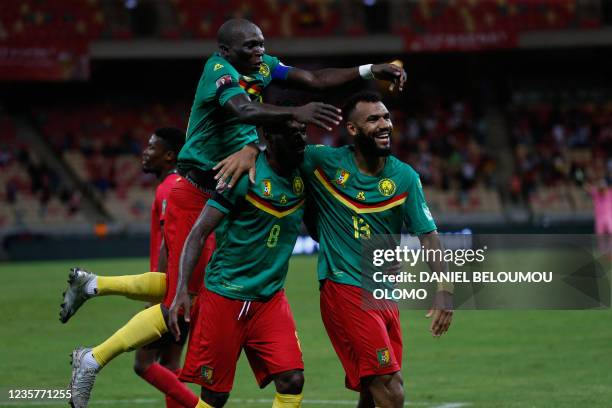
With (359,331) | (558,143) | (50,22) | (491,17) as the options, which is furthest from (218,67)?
(558,143)

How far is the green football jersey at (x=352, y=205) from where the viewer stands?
7.13m

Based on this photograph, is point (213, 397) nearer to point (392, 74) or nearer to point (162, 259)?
point (162, 259)

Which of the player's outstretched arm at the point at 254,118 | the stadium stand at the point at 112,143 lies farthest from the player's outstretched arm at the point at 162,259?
the stadium stand at the point at 112,143

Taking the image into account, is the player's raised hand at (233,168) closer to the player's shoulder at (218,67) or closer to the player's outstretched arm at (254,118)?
the player's outstretched arm at (254,118)

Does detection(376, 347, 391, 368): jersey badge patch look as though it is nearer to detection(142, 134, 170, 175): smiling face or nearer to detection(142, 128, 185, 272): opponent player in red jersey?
detection(142, 128, 185, 272): opponent player in red jersey

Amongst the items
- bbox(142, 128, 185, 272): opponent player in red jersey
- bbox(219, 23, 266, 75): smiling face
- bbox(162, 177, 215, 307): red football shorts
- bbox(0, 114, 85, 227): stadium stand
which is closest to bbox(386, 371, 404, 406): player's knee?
bbox(162, 177, 215, 307): red football shorts

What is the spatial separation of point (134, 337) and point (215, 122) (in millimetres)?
1734

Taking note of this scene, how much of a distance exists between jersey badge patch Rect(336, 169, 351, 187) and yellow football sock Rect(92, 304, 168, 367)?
1845mm

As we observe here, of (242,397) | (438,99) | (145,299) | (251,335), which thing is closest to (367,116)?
(251,335)

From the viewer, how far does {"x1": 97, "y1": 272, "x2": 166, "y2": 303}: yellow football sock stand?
28.0 ft

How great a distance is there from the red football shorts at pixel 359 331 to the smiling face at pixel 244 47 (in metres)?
1.53

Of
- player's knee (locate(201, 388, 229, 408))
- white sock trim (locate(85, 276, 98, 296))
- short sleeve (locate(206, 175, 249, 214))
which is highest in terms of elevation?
short sleeve (locate(206, 175, 249, 214))

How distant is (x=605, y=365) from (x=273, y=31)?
2612 cm

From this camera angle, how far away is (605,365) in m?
12.1
